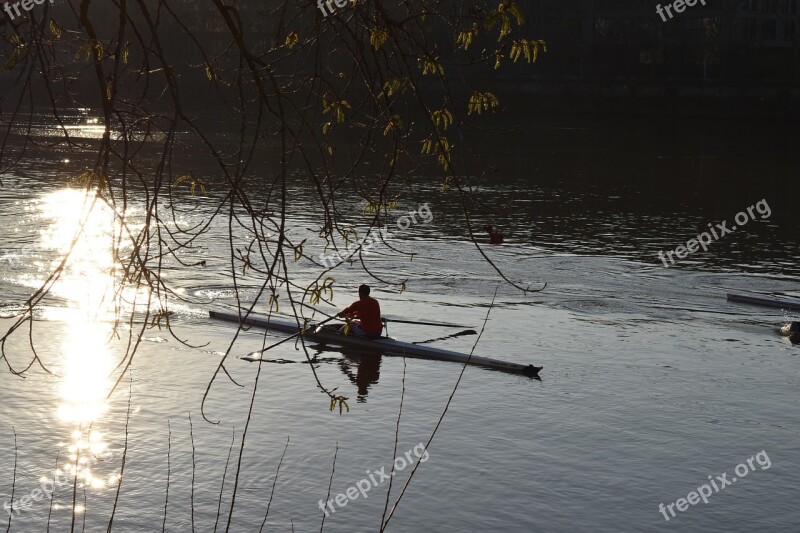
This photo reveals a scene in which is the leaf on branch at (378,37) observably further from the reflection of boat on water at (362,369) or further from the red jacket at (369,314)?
the red jacket at (369,314)

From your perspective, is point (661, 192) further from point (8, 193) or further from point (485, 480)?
point (485, 480)

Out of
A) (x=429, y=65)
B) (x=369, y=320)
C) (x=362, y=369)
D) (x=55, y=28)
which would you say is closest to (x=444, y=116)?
(x=429, y=65)

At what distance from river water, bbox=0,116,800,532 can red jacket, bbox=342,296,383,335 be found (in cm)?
70

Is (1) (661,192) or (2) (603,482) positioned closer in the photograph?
(2) (603,482)

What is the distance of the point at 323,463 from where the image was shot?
17.0 metres

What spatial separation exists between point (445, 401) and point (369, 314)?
396 centimetres

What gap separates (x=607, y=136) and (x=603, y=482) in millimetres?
65540

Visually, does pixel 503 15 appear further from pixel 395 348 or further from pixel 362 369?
pixel 395 348

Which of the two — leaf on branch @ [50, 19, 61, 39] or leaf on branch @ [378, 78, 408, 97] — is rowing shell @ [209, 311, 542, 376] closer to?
leaf on branch @ [378, 78, 408, 97]

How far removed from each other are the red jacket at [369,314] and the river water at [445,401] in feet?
2.31

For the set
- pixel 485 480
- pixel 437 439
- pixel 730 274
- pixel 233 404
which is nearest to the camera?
pixel 485 480

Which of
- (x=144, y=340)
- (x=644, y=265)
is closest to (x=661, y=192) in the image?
(x=644, y=265)

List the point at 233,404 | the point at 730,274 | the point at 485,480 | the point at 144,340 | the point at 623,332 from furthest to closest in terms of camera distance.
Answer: the point at 730,274
the point at 623,332
the point at 144,340
the point at 233,404
the point at 485,480

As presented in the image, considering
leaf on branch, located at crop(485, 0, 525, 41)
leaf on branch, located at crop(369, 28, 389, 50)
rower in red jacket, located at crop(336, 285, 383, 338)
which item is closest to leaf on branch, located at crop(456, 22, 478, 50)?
leaf on branch, located at crop(485, 0, 525, 41)
